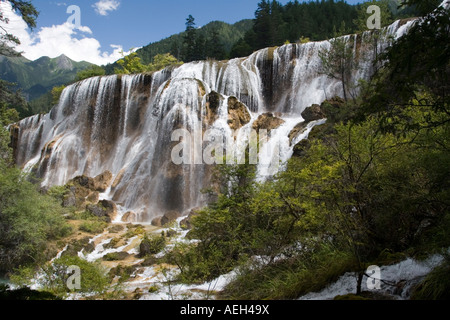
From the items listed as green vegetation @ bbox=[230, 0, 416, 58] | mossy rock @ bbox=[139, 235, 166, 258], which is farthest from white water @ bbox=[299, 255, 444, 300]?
green vegetation @ bbox=[230, 0, 416, 58]

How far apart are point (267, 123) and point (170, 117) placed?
722cm

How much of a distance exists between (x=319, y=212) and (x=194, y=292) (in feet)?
11.3

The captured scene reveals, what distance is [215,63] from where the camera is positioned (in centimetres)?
3177

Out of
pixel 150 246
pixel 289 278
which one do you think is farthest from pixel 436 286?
pixel 150 246

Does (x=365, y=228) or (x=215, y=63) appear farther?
(x=215, y=63)

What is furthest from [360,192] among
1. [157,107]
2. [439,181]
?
[157,107]

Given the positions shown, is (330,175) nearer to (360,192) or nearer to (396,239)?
(360,192)

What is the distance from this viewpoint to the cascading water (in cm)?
2258

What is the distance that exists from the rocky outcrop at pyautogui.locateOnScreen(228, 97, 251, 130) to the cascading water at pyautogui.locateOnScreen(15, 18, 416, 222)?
0.08 m

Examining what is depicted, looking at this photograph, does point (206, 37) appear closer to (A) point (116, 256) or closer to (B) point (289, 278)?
(A) point (116, 256)

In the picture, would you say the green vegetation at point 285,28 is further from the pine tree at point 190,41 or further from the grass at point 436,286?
the grass at point 436,286

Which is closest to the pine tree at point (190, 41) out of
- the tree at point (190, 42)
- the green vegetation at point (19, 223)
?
the tree at point (190, 42)

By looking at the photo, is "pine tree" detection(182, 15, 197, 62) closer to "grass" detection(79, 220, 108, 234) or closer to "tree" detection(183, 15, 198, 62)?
"tree" detection(183, 15, 198, 62)

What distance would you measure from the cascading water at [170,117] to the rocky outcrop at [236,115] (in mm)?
84
